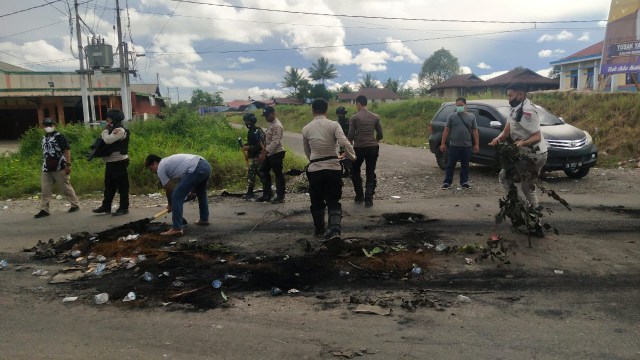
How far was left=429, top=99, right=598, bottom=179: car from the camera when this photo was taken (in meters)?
9.41

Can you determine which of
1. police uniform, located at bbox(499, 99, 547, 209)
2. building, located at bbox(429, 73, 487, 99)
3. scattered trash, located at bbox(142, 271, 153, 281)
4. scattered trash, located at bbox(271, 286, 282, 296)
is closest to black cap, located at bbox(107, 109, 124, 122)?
scattered trash, located at bbox(142, 271, 153, 281)

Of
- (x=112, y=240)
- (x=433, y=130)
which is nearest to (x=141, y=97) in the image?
(x=433, y=130)

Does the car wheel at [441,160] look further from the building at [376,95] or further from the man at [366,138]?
the building at [376,95]

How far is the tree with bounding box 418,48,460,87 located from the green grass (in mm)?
57547

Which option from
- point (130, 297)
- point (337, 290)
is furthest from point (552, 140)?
point (130, 297)

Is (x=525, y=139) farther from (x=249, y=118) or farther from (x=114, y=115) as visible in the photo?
(x=114, y=115)

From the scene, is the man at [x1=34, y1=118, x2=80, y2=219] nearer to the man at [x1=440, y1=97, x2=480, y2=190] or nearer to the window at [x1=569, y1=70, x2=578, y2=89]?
the man at [x1=440, y1=97, x2=480, y2=190]

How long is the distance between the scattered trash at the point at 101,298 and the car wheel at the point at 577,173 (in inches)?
362

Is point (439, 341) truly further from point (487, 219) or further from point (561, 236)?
point (487, 219)

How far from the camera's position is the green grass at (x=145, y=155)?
1117 cm

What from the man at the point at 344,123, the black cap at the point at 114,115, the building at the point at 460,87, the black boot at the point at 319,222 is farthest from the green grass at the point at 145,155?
the building at the point at 460,87

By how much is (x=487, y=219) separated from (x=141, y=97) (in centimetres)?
3728

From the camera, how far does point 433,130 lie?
11.8 meters

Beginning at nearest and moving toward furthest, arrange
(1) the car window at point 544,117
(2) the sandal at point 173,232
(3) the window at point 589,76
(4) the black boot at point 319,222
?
(4) the black boot at point 319,222 < (2) the sandal at point 173,232 < (1) the car window at point 544,117 < (3) the window at point 589,76
